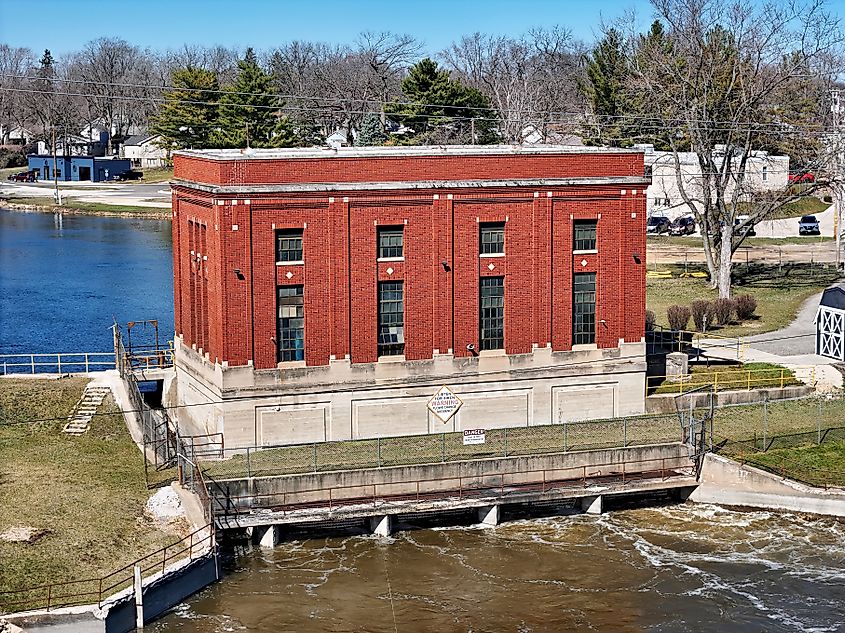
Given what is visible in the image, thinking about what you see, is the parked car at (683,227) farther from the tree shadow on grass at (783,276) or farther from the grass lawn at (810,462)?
the grass lawn at (810,462)

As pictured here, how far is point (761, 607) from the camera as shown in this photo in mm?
37812

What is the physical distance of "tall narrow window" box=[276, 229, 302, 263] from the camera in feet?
153

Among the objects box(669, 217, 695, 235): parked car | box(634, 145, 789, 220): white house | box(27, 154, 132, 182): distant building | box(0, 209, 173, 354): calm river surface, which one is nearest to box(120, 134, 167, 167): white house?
box(27, 154, 132, 182): distant building

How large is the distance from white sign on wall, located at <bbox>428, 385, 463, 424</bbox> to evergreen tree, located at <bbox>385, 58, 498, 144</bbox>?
2785 inches

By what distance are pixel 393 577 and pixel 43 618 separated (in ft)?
33.3

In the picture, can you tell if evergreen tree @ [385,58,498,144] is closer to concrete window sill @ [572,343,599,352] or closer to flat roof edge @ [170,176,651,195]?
flat roof edge @ [170,176,651,195]

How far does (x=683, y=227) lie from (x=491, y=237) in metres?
58.1

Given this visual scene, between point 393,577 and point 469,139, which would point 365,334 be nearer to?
point 393,577

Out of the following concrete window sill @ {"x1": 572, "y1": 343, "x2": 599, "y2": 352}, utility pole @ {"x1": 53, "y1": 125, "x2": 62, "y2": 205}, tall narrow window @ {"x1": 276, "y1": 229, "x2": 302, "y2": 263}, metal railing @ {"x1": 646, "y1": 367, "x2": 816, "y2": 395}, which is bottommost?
metal railing @ {"x1": 646, "y1": 367, "x2": 816, "y2": 395}

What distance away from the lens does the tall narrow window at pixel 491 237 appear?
48562 mm

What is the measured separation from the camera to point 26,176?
6826 inches

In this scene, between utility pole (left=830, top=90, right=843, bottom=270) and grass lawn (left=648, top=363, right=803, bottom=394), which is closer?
grass lawn (left=648, top=363, right=803, bottom=394)

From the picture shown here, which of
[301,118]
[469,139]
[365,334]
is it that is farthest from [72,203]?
[365,334]

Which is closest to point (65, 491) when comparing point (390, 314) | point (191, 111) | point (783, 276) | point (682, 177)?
point (390, 314)
